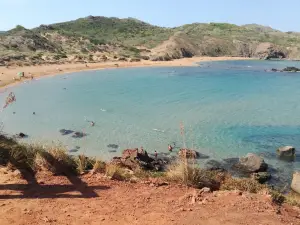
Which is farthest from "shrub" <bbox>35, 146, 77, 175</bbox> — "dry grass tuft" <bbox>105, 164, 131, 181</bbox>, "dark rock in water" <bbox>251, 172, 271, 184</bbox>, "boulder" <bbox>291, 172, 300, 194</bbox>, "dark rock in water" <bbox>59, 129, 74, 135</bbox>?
"dark rock in water" <bbox>59, 129, 74, 135</bbox>

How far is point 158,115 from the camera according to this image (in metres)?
31.9

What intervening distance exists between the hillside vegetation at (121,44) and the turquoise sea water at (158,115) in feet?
95.3

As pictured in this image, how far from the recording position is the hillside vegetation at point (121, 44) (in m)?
82.7

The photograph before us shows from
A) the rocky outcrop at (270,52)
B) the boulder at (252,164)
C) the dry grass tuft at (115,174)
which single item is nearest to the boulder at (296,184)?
the boulder at (252,164)

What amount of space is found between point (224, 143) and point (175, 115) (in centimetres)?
911

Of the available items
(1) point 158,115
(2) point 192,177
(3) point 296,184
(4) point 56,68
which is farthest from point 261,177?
(4) point 56,68

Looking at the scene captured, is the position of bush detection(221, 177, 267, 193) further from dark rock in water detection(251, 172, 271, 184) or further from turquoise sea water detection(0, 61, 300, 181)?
turquoise sea water detection(0, 61, 300, 181)

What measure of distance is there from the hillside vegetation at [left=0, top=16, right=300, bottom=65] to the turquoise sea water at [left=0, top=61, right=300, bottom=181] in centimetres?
2906

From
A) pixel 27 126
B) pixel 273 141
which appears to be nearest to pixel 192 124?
pixel 273 141

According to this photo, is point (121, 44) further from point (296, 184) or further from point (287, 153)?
point (296, 184)

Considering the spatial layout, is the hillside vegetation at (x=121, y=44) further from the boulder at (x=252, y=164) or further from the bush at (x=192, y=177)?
the bush at (x=192, y=177)

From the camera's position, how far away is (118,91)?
46.7m

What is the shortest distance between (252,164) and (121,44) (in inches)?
3761

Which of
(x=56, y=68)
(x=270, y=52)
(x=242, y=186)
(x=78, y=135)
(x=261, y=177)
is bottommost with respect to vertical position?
(x=261, y=177)
